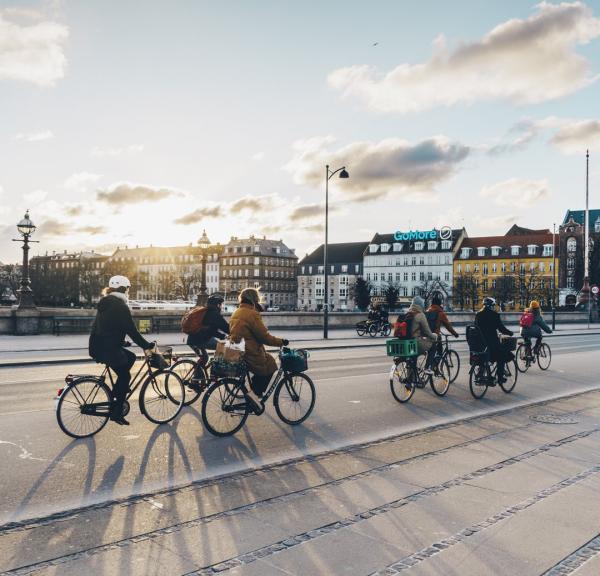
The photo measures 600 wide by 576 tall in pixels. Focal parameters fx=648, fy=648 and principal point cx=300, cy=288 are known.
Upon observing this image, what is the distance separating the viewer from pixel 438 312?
39.0 ft

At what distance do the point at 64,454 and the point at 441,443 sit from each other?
13.8ft

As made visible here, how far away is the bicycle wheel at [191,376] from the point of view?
935 centimetres

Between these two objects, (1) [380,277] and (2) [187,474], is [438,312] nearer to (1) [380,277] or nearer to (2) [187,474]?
(2) [187,474]

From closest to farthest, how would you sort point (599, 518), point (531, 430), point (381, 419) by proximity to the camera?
1. point (599, 518)
2. point (531, 430)
3. point (381, 419)

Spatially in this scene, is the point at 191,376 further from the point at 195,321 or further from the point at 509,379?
the point at 509,379

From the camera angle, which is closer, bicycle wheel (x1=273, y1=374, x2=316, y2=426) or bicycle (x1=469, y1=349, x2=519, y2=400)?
bicycle wheel (x1=273, y1=374, x2=316, y2=426)

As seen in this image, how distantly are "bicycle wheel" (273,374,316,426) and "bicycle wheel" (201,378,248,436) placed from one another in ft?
2.42

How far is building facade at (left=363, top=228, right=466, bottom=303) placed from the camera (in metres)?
128

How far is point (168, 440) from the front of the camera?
24.7 ft

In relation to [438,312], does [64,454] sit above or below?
below

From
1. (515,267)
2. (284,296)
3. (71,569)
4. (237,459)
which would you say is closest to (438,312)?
(237,459)

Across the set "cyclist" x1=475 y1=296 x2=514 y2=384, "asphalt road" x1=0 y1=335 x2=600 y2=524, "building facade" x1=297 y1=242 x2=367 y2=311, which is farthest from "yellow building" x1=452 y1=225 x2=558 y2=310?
"asphalt road" x1=0 y1=335 x2=600 y2=524

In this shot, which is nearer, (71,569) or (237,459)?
(71,569)

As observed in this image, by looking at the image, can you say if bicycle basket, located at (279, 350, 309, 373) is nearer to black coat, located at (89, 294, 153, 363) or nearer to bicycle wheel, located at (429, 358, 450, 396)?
black coat, located at (89, 294, 153, 363)
